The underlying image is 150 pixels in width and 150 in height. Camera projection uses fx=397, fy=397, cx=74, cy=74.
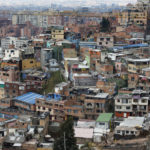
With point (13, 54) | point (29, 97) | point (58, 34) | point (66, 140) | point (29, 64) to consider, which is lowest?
point (66, 140)

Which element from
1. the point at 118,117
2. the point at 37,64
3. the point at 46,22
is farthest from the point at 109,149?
the point at 46,22

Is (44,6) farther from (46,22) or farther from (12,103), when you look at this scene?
(12,103)

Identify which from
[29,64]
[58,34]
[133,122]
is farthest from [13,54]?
[133,122]

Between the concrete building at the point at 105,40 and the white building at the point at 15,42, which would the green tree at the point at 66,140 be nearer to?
the concrete building at the point at 105,40

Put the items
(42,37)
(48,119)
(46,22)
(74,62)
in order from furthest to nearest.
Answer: (46,22), (42,37), (74,62), (48,119)

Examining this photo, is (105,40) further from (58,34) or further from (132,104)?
(132,104)

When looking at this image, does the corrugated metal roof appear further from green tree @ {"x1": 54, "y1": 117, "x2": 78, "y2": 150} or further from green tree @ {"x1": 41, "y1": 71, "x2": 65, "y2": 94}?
green tree @ {"x1": 41, "y1": 71, "x2": 65, "y2": 94}

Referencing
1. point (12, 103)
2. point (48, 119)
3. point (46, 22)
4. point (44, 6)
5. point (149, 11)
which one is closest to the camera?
point (48, 119)

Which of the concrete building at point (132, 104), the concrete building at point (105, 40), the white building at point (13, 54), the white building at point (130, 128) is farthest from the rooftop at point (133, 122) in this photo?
the concrete building at point (105, 40)
